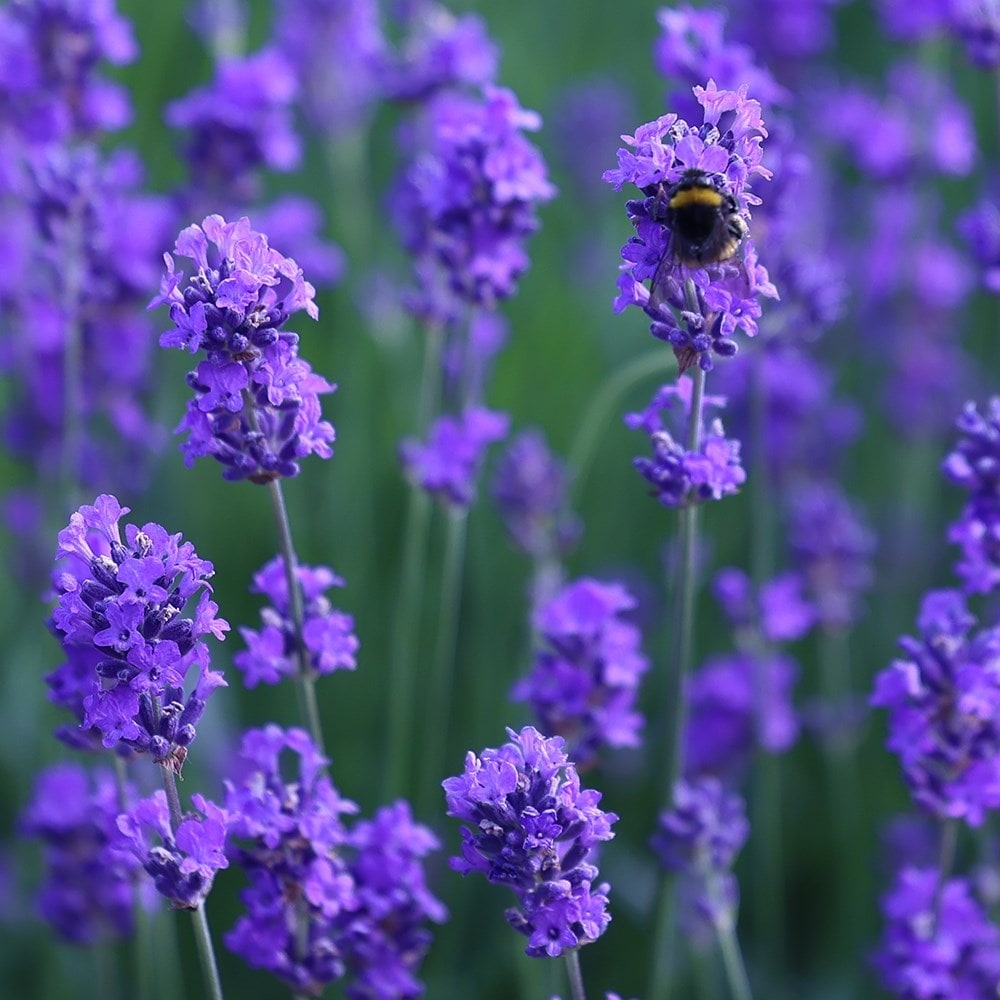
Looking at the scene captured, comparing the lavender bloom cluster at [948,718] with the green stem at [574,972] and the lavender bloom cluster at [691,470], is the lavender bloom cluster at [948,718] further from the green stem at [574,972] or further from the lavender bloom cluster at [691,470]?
the green stem at [574,972]

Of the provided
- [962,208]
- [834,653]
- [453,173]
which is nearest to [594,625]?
[453,173]

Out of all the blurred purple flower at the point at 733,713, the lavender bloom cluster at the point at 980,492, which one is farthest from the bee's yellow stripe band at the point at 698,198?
the blurred purple flower at the point at 733,713

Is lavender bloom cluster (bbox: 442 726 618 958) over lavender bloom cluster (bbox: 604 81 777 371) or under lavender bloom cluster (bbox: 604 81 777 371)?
under

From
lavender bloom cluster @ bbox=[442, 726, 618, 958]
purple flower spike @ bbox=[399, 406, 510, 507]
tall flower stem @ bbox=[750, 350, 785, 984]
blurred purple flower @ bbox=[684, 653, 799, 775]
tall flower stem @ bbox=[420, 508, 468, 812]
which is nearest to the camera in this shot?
lavender bloom cluster @ bbox=[442, 726, 618, 958]

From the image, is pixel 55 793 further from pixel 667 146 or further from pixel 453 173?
pixel 667 146

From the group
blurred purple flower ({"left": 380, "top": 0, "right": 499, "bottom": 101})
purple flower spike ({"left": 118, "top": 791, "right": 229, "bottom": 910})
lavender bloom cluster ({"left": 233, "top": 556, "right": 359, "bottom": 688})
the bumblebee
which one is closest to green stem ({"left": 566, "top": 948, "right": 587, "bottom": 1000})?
purple flower spike ({"left": 118, "top": 791, "right": 229, "bottom": 910})

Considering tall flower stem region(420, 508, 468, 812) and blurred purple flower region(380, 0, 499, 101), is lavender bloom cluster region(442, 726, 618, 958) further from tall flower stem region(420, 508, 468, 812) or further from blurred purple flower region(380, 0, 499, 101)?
blurred purple flower region(380, 0, 499, 101)

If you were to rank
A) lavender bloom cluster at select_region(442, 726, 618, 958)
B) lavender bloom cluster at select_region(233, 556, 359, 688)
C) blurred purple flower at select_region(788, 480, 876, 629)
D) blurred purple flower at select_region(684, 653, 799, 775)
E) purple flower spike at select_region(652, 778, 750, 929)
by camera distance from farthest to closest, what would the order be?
blurred purple flower at select_region(788, 480, 876, 629) → blurred purple flower at select_region(684, 653, 799, 775) → purple flower spike at select_region(652, 778, 750, 929) → lavender bloom cluster at select_region(233, 556, 359, 688) → lavender bloom cluster at select_region(442, 726, 618, 958)

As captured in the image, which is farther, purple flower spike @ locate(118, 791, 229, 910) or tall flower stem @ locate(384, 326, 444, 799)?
tall flower stem @ locate(384, 326, 444, 799)

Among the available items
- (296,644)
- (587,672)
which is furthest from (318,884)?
(587,672)
